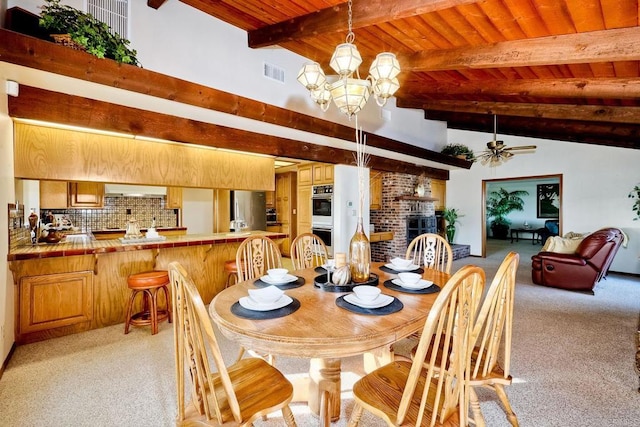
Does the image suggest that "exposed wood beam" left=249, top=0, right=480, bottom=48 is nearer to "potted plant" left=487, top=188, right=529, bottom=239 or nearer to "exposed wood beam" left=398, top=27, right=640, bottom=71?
"exposed wood beam" left=398, top=27, right=640, bottom=71

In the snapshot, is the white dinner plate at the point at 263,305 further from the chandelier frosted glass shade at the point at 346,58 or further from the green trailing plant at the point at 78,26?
the green trailing plant at the point at 78,26

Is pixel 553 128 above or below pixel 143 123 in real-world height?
above

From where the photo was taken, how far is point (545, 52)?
2859 millimetres

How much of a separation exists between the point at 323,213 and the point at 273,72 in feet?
8.65

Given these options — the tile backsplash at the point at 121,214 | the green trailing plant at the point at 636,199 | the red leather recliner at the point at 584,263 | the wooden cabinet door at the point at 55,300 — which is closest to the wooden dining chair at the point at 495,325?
the wooden cabinet door at the point at 55,300

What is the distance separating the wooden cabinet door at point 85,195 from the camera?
4.80 m

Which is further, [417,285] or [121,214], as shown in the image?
[121,214]

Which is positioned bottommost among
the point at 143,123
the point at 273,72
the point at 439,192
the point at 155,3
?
the point at 439,192

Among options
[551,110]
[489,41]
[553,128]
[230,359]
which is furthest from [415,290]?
[553,128]

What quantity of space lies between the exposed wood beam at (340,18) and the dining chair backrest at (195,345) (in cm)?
261

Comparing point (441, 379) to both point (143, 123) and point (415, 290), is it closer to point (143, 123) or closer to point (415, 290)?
point (415, 290)

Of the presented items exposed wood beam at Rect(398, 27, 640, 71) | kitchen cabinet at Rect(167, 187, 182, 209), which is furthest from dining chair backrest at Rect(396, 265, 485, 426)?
kitchen cabinet at Rect(167, 187, 182, 209)

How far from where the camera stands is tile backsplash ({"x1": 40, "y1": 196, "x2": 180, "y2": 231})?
504 centimetres

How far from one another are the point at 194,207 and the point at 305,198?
7.64 feet
